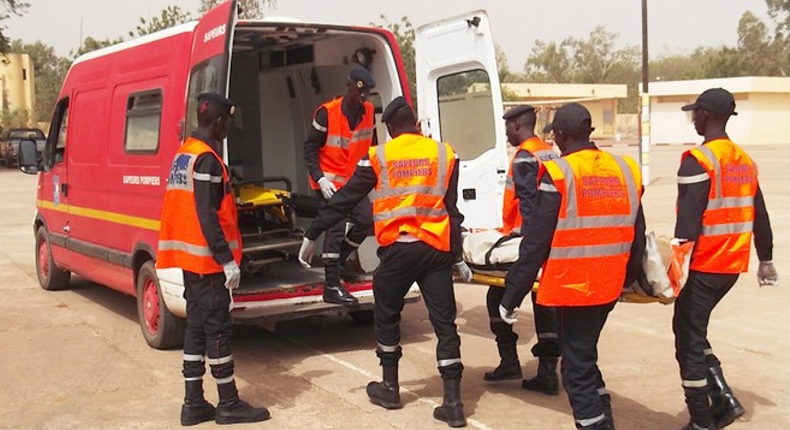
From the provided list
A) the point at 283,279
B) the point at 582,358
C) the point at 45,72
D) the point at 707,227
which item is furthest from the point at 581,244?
the point at 45,72

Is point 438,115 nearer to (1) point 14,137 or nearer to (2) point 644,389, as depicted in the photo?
(2) point 644,389

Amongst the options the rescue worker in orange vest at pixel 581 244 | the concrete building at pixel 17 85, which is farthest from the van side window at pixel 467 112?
the concrete building at pixel 17 85

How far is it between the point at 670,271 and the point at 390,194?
5.29 feet

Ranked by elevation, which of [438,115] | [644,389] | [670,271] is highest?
[438,115]

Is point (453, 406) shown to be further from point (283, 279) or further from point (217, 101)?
point (283, 279)

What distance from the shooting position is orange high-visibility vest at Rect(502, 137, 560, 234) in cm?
600

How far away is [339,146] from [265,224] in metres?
1.00

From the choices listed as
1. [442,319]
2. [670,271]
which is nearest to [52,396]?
[442,319]

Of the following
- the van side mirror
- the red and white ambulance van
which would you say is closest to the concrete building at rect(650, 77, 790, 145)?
the red and white ambulance van

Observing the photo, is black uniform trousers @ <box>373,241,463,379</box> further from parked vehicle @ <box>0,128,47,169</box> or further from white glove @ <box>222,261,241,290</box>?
parked vehicle @ <box>0,128,47,169</box>

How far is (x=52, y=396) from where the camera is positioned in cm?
624

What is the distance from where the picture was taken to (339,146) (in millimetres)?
7547

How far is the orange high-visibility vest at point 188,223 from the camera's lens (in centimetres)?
548

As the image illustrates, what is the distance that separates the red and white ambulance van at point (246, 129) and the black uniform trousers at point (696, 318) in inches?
98.2
